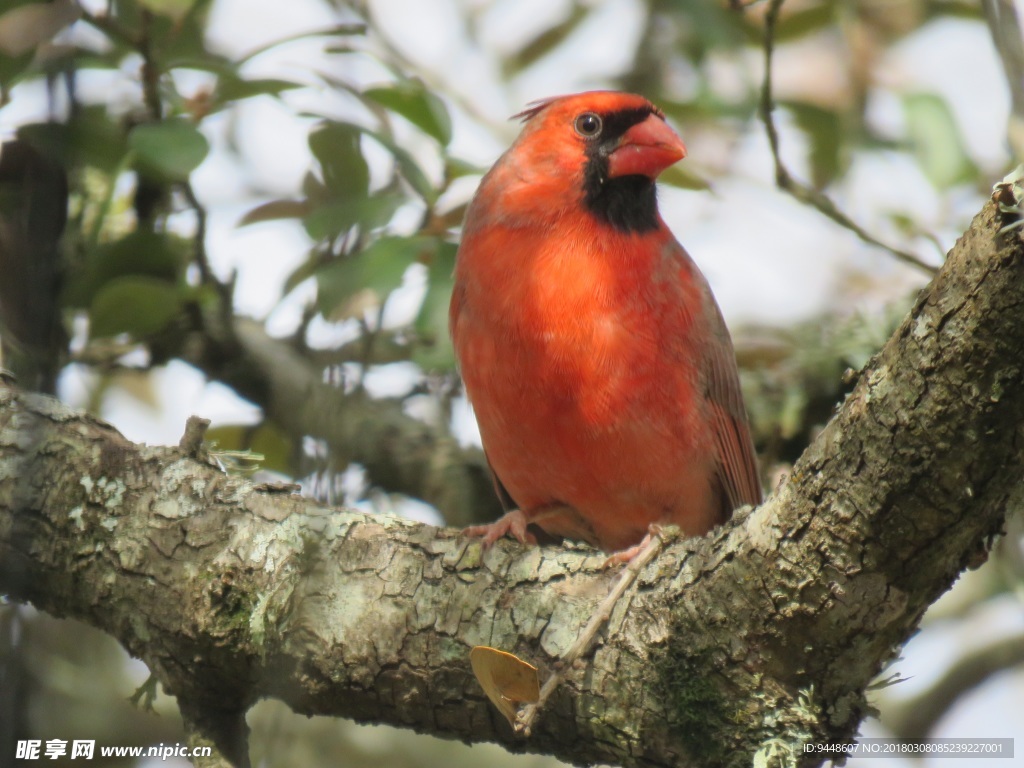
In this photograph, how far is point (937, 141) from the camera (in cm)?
464

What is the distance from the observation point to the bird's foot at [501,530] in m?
3.05

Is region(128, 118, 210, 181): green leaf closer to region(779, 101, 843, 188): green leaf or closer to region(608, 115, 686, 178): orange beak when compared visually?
region(608, 115, 686, 178): orange beak

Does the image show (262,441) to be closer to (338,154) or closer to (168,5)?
(338,154)

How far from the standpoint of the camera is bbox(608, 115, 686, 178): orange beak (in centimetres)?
399

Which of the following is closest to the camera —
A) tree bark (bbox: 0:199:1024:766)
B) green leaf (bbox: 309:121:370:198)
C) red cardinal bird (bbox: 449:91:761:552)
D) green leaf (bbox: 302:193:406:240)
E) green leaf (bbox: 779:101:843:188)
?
tree bark (bbox: 0:199:1024:766)

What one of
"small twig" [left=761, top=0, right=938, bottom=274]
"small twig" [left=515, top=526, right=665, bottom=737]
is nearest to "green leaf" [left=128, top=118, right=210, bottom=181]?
"small twig" [left=515, top=526, right=665, bottom=737]

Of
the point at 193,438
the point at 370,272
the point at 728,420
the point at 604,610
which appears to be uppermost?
the point at 370,272

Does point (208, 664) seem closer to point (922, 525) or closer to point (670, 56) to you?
point (922, 525)

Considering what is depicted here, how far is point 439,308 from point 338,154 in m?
0.69

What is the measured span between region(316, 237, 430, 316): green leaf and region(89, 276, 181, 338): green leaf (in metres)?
0.81

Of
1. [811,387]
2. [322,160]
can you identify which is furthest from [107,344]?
[811,387]

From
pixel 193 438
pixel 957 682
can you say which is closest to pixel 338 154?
pixel 193 438

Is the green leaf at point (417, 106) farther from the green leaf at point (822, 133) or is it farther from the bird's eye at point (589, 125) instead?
the green leaf at point (822, 133)

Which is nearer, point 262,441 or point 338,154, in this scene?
point 338,154
